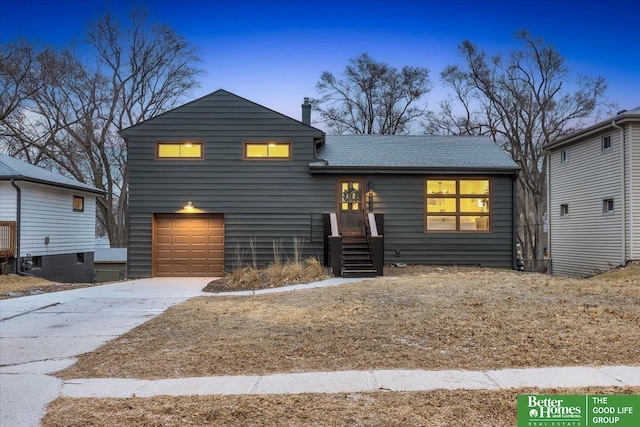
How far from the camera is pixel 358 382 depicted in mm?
4176

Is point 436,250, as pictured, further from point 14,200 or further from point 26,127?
point 26,127

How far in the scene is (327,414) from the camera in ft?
11.2

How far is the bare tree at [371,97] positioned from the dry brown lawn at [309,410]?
25841 mm

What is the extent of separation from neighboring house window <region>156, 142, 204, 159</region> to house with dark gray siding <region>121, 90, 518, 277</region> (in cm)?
3

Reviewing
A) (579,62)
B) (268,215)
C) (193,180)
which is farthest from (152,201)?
(579,62)

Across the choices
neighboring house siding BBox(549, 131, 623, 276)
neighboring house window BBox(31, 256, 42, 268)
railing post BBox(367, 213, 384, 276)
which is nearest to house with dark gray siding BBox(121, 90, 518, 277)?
railing post BBox(367, 213, 384, 276)

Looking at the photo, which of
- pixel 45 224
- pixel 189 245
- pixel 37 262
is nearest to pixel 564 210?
pixel 189 245

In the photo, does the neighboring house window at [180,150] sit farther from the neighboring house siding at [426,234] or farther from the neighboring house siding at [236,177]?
the neighboring house siding at [426,234]

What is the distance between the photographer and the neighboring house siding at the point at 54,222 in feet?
55.0

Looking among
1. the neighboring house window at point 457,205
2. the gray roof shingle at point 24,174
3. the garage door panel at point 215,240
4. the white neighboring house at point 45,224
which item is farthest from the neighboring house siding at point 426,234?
the white neighboring house at point 45,224

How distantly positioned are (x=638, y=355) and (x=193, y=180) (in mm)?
13172

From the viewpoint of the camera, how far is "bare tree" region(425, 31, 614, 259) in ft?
88.0

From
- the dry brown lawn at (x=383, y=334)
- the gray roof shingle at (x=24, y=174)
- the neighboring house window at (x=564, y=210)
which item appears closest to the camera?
the dry brown lawn at (x=383, y=334)

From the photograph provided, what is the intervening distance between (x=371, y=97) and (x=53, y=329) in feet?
81.6
